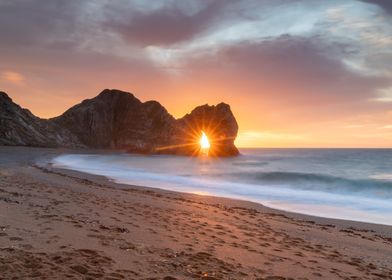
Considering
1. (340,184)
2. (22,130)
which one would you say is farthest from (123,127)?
(340,184)

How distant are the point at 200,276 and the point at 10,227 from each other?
402cm

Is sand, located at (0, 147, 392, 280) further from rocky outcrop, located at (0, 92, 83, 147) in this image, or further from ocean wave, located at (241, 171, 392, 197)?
rocky outcrop, located at (0, 92, 83, 147)

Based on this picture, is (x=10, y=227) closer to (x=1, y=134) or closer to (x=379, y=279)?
(x=379, y=279)

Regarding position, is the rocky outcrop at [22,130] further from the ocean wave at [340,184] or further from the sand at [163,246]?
the sand at [163,246]

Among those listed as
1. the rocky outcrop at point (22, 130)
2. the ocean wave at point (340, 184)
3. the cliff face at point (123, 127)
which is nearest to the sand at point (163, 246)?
the ocean wave at point (340, 184)

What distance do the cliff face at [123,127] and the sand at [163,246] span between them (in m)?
94.5

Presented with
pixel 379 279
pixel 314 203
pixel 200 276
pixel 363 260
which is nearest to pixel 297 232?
pixel 363 260

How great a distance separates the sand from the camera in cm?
595

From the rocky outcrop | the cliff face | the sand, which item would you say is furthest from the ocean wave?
the cliff face

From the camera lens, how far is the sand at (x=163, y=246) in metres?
5.95

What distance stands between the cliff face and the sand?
94454 millimetres

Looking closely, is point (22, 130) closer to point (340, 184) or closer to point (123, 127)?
point (123, 127)

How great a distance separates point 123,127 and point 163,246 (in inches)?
5720

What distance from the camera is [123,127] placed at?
150125 millimetres
